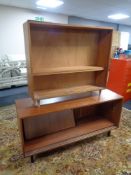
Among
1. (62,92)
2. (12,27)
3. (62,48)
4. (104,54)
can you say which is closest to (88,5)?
(12,27)

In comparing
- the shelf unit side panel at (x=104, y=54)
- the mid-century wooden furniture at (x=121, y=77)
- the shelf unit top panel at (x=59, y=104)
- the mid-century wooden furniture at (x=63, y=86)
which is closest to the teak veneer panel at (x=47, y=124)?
the mid-century wooden furniture at (x=63, y=86)

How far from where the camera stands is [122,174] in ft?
5.14

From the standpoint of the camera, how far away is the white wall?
179 inches

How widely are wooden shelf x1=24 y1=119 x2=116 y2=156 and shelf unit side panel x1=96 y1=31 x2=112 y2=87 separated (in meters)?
0.59

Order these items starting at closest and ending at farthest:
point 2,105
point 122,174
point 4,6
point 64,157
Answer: point 122,174 < point 64,157 < point 2,105 < point 4,6

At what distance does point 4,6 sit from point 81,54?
3.80 meters

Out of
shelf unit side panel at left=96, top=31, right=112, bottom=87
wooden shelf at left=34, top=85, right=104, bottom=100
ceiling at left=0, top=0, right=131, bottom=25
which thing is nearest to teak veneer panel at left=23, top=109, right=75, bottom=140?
wooden shelf at left=34, top=85, right=104, bottom=100

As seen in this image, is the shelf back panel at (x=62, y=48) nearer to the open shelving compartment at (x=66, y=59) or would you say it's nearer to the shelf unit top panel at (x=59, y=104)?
the open shelving compartment at (x=66, y=59)

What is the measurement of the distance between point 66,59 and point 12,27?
3665 mm

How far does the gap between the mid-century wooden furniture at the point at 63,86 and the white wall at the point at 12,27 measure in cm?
355

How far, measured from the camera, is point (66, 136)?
1880mm

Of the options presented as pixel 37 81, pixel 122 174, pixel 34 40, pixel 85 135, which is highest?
pixel 34 40

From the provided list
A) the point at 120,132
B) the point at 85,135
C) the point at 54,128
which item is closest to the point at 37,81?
the point at 54,128

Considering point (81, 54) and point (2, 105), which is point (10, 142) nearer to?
point (2, 105)
